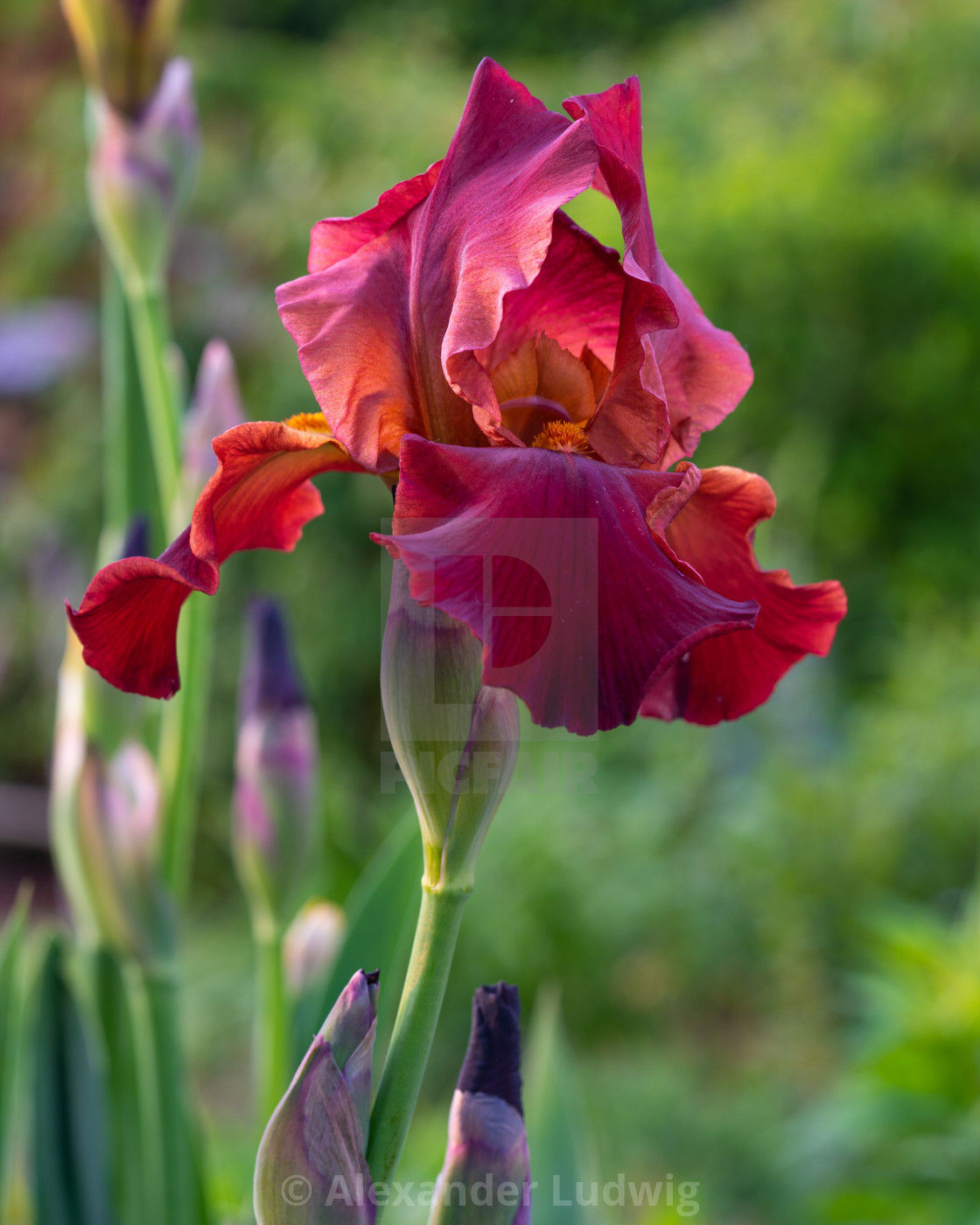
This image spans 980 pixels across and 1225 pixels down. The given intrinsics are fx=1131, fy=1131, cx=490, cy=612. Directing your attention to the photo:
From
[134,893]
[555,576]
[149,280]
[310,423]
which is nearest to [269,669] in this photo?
[134,893]

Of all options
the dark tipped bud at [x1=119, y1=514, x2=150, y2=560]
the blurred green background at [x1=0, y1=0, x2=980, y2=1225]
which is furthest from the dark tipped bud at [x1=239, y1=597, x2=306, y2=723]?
the blurred green background at [x1=0, y1=0, x2=980, y2=1225]

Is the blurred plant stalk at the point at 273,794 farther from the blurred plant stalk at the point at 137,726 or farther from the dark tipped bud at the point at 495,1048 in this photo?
the dark tipped bud at the point at 495,1048

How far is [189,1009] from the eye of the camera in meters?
2.48

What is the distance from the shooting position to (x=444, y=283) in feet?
1.39

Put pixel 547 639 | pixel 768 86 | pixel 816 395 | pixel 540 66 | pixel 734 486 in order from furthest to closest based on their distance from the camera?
pixel 540 66, pixel 768 86, pixel 816 395, pixel 734 486, pixel 547 639

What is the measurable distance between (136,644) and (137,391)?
1.81 ft

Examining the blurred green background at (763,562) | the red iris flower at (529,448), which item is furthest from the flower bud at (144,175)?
A: the blurred green background at (763,562)

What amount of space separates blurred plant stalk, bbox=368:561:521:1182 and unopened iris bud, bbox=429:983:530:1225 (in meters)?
0.04

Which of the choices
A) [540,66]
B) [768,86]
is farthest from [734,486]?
[540,66]

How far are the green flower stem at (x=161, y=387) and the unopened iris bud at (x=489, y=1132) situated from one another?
434mm

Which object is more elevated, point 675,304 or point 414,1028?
point 675,304

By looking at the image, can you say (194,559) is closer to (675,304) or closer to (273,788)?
(675,304)

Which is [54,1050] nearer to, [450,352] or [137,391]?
[137,391]

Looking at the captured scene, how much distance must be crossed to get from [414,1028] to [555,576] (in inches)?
6.5
